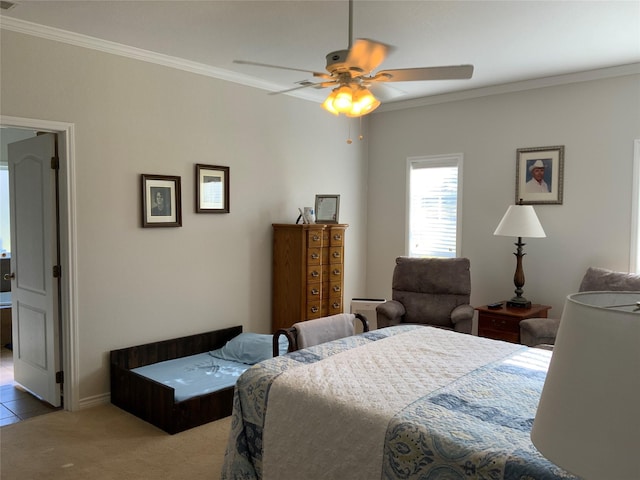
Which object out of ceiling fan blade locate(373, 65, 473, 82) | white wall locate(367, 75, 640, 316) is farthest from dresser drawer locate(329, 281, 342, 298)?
ceiling fan blade locate(373, 65, 473, 82)

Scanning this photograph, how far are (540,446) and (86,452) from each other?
303 centimetres

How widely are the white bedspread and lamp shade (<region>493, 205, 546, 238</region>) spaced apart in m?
2.11

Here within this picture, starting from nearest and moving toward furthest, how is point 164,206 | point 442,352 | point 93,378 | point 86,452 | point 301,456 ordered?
point 301,456 < point 442,352 < point 86,452 < point 93,378 < point 164,206

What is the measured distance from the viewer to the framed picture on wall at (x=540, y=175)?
4.62 meters

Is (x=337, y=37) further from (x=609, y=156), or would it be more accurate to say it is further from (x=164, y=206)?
(x=609, y=156)

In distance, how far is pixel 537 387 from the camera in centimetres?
204

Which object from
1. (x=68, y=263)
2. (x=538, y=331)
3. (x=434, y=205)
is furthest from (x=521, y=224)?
(x=68, y=263)

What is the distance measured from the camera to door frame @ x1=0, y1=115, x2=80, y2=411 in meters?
3.61

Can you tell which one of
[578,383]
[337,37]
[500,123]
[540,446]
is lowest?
[540,446]

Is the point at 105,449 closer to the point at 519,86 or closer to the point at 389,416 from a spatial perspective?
the point at 389,416

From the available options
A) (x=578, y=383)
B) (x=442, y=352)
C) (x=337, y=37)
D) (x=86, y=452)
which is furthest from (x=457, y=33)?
(x=86, y=452)

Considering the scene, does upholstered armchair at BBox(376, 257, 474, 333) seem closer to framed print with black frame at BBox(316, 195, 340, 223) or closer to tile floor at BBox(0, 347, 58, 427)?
framed print with black frame at BBox(316, 195, 340, 223)

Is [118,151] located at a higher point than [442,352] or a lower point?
higher

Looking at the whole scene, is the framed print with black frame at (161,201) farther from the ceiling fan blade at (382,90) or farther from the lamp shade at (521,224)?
the lamp shade at (521,224)
